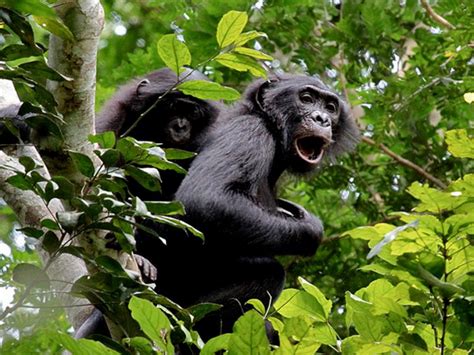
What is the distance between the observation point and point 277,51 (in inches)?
418

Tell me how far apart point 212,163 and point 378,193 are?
3.47 meters

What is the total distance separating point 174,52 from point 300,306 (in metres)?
1.23

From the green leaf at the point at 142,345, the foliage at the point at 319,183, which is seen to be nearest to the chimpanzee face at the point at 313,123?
the foliage at the point at 319,183

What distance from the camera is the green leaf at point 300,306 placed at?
385 centimetres

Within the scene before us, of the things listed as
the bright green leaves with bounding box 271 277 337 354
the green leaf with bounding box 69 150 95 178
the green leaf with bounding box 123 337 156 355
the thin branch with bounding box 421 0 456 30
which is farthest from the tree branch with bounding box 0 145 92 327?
the thin branch with bounding box 421 0 456 30

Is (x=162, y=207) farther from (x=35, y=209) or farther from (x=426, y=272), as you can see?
(x=35, y=209)

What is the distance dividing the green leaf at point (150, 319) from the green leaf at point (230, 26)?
4.45 ft

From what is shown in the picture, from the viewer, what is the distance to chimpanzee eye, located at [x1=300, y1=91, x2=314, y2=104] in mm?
7498

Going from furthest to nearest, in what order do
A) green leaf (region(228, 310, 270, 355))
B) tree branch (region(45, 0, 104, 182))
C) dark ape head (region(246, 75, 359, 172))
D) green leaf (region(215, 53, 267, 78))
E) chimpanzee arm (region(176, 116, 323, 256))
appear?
dark ape head (region(246, 75, 359, 172)) → chimpanzee arm (region(176, 116, 323, 256)) → green leaf (region(215, 53, 267, 78)) → tree branch (region(45, 0, 104, 182)) → green leaf (region(228, 310, 270, 355))

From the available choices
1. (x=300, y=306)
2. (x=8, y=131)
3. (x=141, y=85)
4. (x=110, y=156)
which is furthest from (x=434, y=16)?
(x=110, y=156)

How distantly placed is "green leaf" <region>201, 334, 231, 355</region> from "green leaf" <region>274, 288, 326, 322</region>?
1.37ft

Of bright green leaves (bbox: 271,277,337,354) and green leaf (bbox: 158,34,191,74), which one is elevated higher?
green leaf (bbox: 158,34,191,74)

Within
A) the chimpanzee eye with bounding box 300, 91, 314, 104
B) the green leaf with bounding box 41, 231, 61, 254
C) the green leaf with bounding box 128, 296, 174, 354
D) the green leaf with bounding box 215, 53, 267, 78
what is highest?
the green leaf with bounding box 215, 53, 267, 78

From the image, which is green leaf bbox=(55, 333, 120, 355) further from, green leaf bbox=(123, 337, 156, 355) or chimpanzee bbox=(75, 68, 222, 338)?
chimpanzee bbox=(75, 68, 222, 338)
